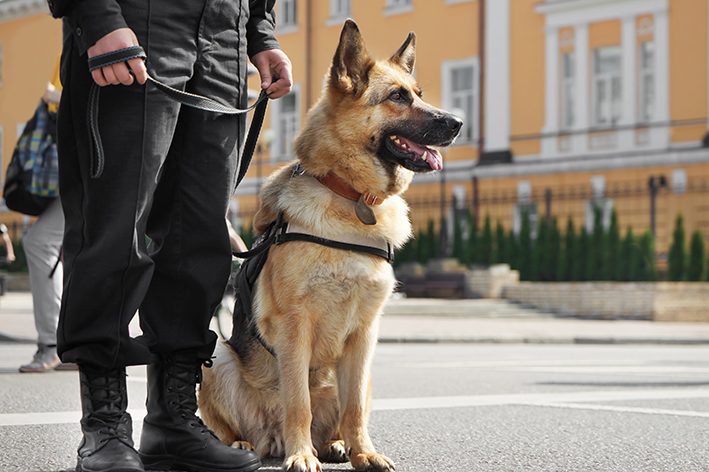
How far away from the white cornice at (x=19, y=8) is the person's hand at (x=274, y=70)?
→ 3207 centimetres

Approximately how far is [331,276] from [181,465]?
2.79 ft

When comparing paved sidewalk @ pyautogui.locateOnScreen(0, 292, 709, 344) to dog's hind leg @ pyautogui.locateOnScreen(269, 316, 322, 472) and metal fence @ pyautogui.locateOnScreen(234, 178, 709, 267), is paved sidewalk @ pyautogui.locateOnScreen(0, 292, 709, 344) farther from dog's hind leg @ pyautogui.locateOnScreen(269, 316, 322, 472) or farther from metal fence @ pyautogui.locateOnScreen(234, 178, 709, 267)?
dog's hind leg @ pyautogui.locateOnScreen(269, 316, 322, 472)

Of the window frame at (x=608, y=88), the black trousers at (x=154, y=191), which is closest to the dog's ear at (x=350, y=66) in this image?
the black trousers at (x=154, y=191)

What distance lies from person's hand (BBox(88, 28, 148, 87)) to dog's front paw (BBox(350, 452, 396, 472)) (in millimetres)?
1539

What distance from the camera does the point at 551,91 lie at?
2353cm

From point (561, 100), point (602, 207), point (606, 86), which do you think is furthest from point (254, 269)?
point (561, 100)

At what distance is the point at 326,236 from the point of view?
3254 millimetres

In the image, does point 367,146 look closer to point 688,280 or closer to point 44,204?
point 44,204

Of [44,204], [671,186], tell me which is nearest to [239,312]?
[44,204]

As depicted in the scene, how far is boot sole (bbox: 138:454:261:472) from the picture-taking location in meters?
2.99

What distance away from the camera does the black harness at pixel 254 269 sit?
326 centimetres

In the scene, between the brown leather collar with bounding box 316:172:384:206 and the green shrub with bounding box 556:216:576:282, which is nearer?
the brown leather collar with bounding box 316:172:384:206

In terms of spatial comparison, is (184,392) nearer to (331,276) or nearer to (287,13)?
(331,276)

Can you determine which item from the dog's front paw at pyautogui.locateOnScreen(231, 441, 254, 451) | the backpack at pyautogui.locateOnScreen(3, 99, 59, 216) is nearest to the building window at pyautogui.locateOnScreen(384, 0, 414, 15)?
the backpack at pyautogui.locateOnScreen(3, 99, 59, 216)
